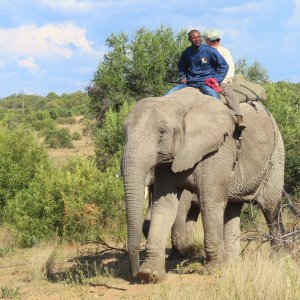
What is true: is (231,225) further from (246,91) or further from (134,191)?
→ (134,191)

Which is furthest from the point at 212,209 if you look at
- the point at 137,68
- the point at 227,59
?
the point at 137,68

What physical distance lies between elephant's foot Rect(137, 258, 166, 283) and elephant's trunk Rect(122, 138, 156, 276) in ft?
1.29

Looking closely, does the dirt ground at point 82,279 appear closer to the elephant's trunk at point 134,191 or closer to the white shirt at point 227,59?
the elephant's trunk at point 134,191

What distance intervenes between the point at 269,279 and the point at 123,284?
2.09 metres

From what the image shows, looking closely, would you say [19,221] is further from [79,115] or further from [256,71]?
[79,115]

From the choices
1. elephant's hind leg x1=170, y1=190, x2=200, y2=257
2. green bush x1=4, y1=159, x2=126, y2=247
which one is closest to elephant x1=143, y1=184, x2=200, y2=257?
elephant's hind leg x1=170, y1=190, x2=200, y2=257

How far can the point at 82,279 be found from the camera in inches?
306

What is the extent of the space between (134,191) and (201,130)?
1.33 metres

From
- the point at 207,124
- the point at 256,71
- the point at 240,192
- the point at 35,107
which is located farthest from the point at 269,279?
the point at 35,107

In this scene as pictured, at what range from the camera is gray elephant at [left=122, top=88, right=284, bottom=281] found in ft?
24.0

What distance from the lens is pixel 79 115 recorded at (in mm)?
60969

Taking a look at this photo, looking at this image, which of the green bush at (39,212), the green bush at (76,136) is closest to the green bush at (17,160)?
the green bush at (39,212)

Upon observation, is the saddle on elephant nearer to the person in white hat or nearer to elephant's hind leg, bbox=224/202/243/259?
the person in white hat

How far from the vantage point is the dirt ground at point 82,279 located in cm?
740
